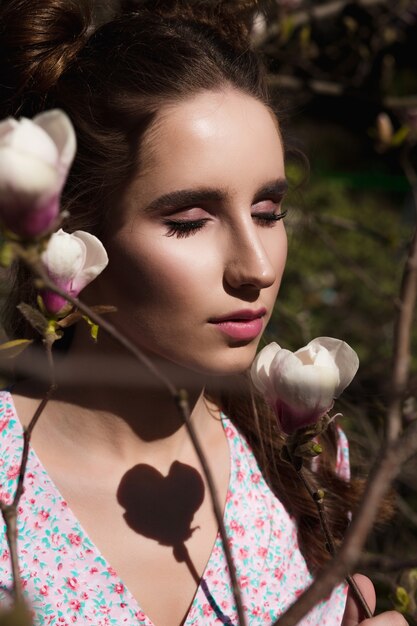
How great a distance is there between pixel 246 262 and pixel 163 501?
14.9 inches

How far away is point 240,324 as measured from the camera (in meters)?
0.95

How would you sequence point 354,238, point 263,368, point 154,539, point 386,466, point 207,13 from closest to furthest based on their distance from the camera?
point 386,466
point 263,368
point 154,539
point 207,13
point 354,238

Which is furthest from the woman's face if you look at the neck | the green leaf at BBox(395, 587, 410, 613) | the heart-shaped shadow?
the green leaf at BBox(395, 587, 410, 613)

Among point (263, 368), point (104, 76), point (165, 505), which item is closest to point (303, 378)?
point (263, 368)

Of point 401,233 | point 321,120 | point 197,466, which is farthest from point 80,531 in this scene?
point 321,120

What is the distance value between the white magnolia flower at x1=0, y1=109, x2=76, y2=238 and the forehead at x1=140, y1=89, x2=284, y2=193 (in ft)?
1.43

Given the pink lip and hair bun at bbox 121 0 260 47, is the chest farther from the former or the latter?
hair bun at bbox 121 0 260 47

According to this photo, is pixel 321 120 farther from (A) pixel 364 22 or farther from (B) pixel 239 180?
(B) pixel 239 180

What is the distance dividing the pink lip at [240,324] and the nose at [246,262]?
3 centimetres

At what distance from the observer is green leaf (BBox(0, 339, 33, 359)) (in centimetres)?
70

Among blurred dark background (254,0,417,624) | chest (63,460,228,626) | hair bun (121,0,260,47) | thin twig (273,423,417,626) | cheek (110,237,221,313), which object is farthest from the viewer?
blurred dark background (254,0,417,624)

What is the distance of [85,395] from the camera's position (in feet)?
3.71

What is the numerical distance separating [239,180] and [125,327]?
23 centimetres

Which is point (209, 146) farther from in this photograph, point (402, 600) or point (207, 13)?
point (402, 600)
